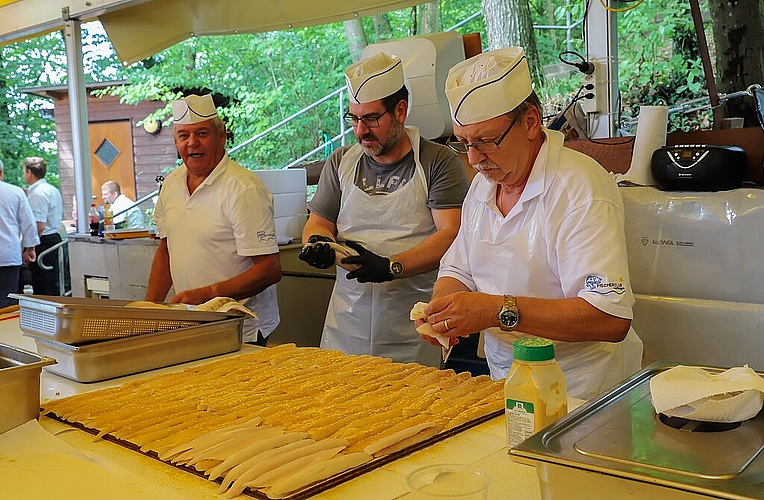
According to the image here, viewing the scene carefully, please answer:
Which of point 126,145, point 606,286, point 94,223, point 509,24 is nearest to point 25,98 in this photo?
point 126,145

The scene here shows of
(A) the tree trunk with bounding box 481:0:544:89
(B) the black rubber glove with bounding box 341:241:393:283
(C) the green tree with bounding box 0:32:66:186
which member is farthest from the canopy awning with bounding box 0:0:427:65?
(C) the green tree with bounding box 0:32:66:186

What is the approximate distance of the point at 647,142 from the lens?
8.11 feet

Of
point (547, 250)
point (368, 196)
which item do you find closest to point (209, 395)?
point (547, 250)

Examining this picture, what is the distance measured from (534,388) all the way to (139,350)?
3.84ft

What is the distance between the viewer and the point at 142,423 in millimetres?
1494

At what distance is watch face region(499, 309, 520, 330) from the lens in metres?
1.79

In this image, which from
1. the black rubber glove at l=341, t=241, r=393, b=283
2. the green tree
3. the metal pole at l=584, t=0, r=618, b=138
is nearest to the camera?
the black rubber glove at l=341, t=241, r=393, b=283

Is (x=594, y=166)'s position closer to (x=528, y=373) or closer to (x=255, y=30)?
(x=528, y=373)

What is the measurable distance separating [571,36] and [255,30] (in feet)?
18.4

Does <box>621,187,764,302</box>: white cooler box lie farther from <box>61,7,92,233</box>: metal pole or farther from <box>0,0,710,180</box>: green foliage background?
<box>0,0,710,180</box>: green foliage background

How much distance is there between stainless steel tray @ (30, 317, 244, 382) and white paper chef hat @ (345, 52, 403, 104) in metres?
0.94

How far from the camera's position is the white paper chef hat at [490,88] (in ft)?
6.05

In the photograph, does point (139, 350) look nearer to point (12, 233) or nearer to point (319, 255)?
point (319, 255)

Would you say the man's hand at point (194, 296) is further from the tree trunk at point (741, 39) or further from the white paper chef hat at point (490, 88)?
the tree trunk at point (741, 39)
